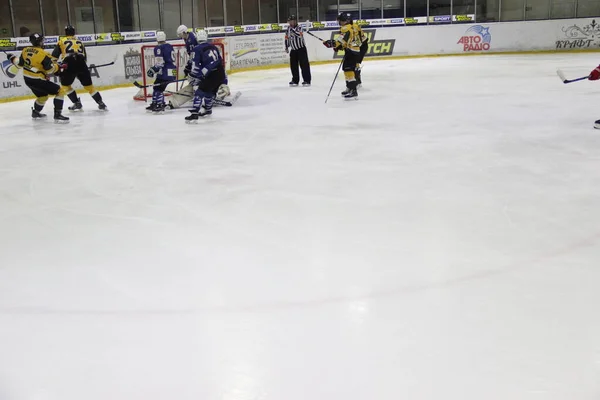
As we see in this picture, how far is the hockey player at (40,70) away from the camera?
6.96 metres

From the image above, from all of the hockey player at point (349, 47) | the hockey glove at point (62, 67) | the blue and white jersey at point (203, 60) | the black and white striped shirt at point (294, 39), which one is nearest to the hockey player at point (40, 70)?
the hockey glove at point (62, 67)

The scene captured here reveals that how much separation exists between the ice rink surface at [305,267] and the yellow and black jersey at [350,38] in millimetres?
2776

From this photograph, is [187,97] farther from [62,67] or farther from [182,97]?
[62,67]

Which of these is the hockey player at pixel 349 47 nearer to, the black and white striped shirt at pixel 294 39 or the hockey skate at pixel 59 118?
the black and white striped shirt at pixel 294 39

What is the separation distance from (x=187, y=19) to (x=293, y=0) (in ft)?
8.93

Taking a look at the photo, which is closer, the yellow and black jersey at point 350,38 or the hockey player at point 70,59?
the hockey player at point 70,59

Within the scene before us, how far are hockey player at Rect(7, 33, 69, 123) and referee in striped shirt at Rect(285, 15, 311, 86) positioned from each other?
4.18 metres

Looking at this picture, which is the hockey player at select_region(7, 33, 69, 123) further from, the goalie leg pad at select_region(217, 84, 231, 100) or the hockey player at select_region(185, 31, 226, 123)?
the goalie leg pad at select_region(217, 84, 231, 100)

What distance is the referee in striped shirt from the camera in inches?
406

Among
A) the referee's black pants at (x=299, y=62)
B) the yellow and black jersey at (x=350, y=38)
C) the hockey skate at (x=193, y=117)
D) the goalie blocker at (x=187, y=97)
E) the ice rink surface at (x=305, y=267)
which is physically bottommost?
the ice rink surface at (x=305, y=267)

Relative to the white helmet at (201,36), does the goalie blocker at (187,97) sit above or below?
below

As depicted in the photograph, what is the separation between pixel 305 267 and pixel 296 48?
8165 millimetres

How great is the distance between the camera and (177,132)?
20.4 feet

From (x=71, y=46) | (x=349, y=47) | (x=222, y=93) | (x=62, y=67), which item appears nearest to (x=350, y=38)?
(x=349, y=47)
